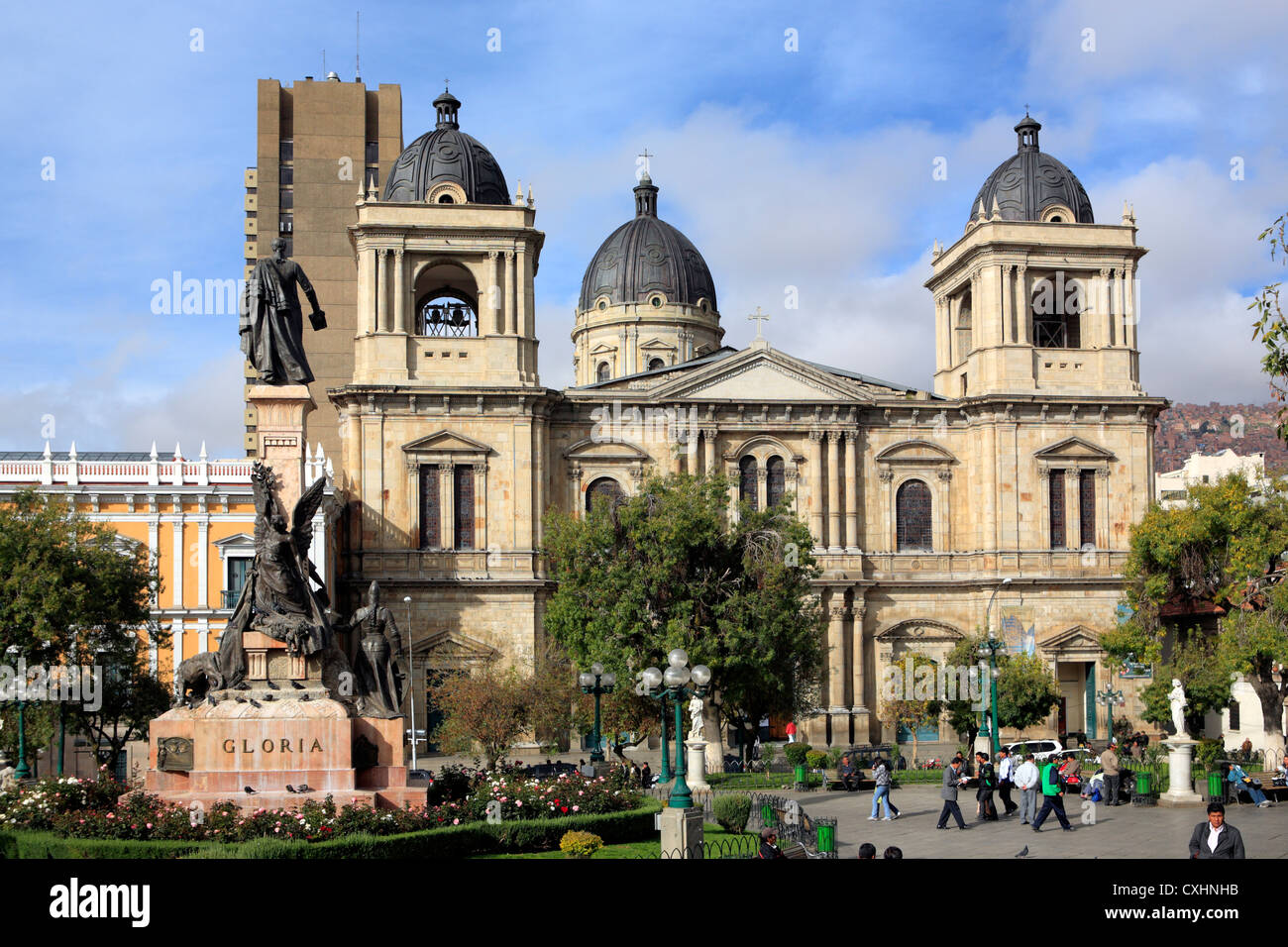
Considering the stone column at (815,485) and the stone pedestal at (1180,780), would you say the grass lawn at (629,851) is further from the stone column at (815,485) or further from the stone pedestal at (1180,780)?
the stone column at (815,485)

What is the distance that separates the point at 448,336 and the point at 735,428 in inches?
453

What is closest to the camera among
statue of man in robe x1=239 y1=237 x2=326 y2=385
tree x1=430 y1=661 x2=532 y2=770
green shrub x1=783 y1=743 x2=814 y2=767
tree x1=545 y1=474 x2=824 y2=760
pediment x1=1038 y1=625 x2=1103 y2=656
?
statue of man in robe x1=239 y1=237 x2=326 y2=385

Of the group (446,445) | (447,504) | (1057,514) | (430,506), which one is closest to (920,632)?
(1057,514)

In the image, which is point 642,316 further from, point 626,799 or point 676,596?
point 626,799

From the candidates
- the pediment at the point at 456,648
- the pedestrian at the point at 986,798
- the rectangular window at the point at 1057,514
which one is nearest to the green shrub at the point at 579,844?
the pedestrian at the point at 986,798

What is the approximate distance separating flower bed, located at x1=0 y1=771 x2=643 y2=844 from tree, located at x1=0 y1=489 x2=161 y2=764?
16.7m

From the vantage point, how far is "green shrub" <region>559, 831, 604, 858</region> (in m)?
21.1

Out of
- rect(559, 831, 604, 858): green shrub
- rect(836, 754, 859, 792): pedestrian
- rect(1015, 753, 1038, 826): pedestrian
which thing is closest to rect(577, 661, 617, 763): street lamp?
rect(836, 754, 859, 792): pedestrian

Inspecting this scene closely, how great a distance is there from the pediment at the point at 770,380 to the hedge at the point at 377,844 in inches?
1365

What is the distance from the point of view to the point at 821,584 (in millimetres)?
55656

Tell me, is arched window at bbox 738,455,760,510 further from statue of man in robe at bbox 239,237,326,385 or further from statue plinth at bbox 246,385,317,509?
statue plinth at bbox 246,385,317,509

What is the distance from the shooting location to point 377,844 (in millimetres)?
19297

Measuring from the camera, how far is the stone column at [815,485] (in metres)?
56.6
